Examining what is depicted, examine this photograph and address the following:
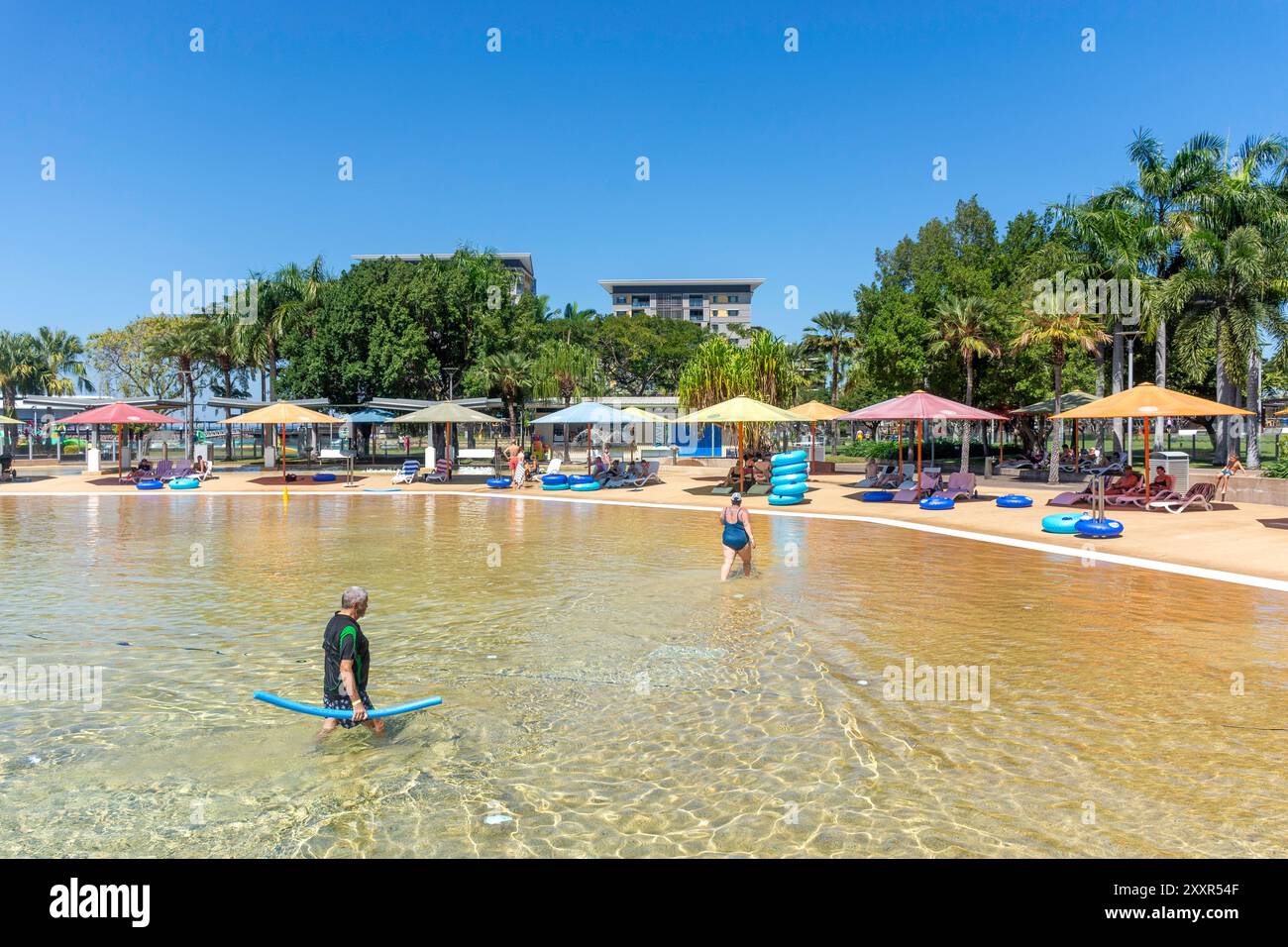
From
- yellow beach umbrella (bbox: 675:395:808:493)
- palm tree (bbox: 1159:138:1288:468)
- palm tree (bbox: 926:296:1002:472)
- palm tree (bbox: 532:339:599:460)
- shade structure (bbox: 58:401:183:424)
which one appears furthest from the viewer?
palm tree (bbox: 532:339:599:460)

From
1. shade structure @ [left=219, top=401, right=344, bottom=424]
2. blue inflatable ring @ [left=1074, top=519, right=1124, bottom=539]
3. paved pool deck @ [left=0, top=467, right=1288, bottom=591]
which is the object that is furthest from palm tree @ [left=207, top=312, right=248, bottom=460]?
blue inflatable ring @ [left=1074, top=519, right=1124, bottom=539]

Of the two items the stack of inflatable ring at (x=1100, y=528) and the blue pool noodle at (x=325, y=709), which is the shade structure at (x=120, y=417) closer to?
the blue pool noodle at (x=325, y=709)

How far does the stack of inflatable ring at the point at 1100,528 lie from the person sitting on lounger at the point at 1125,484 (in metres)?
4.51

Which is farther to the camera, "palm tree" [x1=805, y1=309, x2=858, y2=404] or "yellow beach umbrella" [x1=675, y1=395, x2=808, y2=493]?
"palm tree" [x1=805, y1=309, x2=858, y2=404]

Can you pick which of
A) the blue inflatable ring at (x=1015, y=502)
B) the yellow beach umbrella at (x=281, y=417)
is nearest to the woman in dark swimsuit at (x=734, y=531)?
the blue inflatable ring at (x=1015, y=502)

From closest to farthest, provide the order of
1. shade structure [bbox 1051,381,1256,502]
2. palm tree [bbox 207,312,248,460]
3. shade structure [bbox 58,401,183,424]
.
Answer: shade structure [bbox 1051,381,1256,502]
shade structure [bbox 58,401,183,424]
palm tree [bbox 207,312,248,460]

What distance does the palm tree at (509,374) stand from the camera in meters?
41.9

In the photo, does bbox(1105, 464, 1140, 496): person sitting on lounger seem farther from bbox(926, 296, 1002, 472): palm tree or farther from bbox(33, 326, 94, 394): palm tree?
bbox(33, 326, 94, 394): palm tree

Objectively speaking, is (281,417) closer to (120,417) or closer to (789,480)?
(120,417)

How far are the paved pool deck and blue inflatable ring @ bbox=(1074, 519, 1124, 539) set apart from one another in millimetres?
174

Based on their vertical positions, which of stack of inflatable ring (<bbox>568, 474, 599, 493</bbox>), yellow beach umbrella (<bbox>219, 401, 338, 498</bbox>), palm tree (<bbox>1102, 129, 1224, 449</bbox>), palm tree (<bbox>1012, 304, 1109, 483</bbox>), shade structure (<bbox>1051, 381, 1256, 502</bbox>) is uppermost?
palm tree (<bbox>1102, 129, 1224, 449</bbox>)

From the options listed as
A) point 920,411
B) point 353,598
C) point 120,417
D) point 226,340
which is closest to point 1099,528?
point 920,411

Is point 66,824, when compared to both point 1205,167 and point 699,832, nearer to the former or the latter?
point 699,832

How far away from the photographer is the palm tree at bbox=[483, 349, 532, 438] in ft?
137
